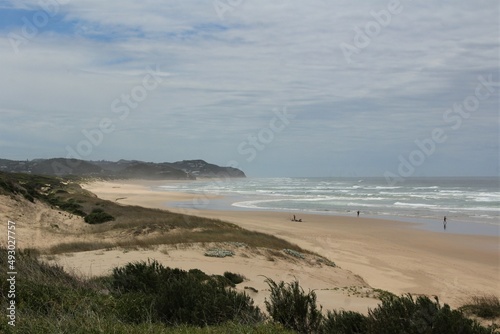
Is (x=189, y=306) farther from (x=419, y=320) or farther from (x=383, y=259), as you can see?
(x=383, y=259)

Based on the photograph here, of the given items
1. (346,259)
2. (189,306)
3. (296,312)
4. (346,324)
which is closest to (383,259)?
(346,259)

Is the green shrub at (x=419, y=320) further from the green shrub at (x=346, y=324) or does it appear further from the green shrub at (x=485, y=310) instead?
the green shrub at (x=485, y=310)

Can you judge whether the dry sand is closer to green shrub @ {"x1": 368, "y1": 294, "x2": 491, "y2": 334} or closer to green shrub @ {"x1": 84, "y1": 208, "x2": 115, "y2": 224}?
green shrub @ {"x1": 84, "y1": 208, "x2": 115, "y2": 224}

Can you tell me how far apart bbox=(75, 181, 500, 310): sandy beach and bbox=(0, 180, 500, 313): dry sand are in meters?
0.03

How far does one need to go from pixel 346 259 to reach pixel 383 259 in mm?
1895

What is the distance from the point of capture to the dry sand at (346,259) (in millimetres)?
13633

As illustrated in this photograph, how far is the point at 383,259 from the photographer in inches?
884

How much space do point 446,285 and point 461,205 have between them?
39094 millimetres

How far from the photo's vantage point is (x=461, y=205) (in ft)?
172

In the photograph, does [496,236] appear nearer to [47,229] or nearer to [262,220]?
[262,220]

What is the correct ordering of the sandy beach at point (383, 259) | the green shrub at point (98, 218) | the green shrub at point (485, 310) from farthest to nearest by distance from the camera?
1. the green shrub at point (98, 218)
2. the sandy beach at point (383, 259)
3. the green shrub at point (485, 310)

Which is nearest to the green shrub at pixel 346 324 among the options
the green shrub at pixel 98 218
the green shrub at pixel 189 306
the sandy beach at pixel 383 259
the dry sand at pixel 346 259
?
the green shrub at pixel 189 306

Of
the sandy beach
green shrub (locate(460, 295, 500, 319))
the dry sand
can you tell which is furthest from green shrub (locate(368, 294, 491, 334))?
the sandy beach

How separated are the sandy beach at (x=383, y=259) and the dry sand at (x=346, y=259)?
3cm
